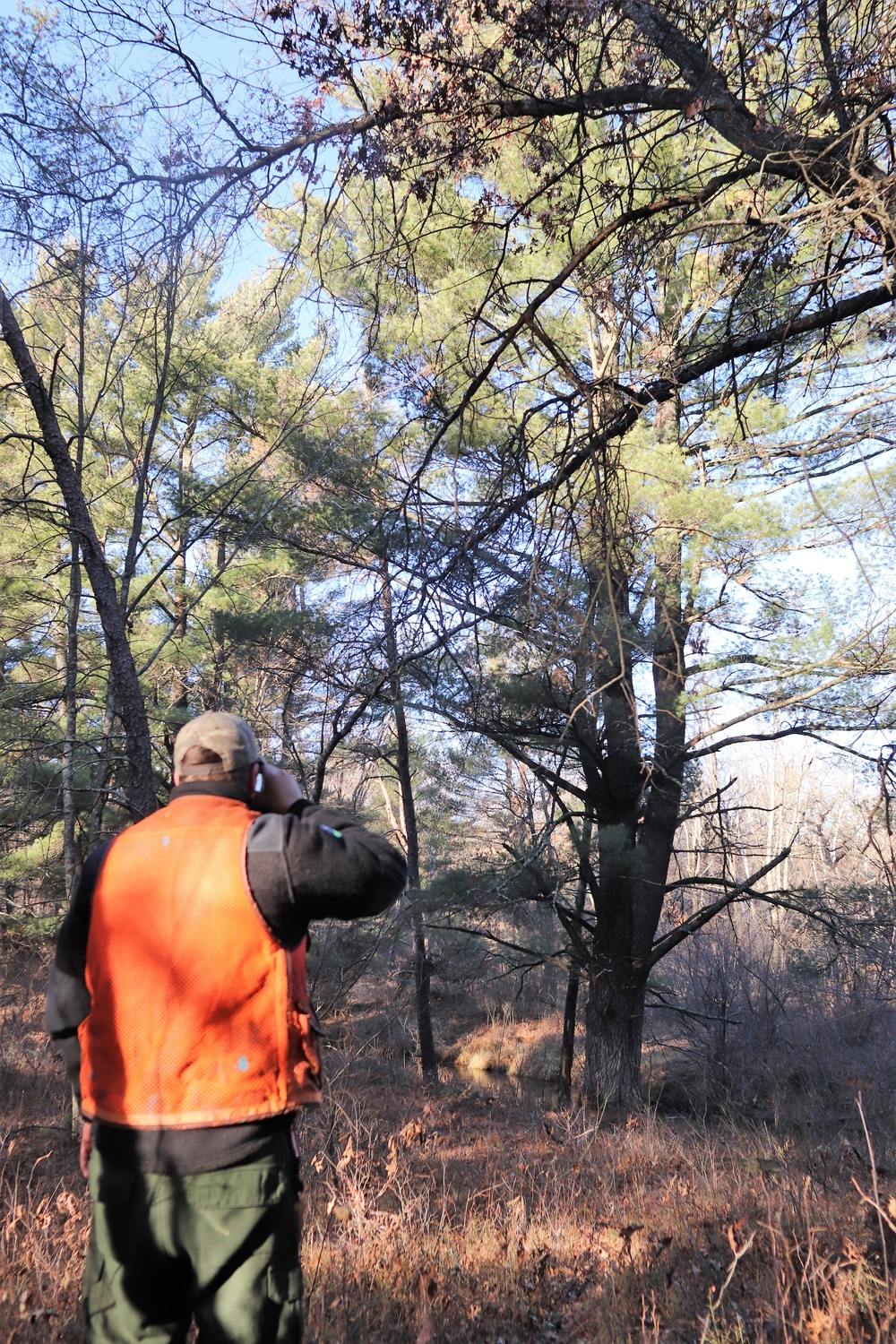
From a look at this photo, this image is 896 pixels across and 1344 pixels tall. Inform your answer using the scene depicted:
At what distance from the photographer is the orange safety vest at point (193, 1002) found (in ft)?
6.45

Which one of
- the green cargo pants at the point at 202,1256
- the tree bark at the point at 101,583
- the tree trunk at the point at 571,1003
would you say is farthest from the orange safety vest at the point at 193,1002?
the tree trunk at the point at 571,1003

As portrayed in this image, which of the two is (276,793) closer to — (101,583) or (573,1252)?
(573,1252)

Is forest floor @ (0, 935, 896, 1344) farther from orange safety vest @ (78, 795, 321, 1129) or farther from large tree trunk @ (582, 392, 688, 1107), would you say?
large tree trunk @ (582, 392, 688, 1107)

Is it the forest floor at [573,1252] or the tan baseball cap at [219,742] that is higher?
the tan baseball cap at [219,742]

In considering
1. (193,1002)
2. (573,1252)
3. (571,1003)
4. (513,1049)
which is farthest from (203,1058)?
(513,1049)

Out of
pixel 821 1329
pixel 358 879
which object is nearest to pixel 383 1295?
pixel 821 1329

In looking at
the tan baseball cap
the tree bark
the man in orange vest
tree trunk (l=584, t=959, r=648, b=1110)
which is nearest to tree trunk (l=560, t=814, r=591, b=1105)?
tree trunk (l=584, t=959, r=648, b=1110)

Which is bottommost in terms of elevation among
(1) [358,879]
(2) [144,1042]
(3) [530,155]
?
(2) [144,1042]

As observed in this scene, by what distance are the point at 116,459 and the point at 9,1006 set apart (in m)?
9.37

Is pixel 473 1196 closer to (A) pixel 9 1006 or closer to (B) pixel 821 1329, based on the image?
(B) pixel 821 1329

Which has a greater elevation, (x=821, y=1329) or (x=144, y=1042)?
(x=144, y=1042)

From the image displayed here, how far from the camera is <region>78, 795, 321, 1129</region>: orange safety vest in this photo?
1.97 m

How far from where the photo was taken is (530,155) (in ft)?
12.1

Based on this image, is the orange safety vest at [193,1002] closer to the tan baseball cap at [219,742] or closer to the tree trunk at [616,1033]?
the tan baseball cap at [219,742]
